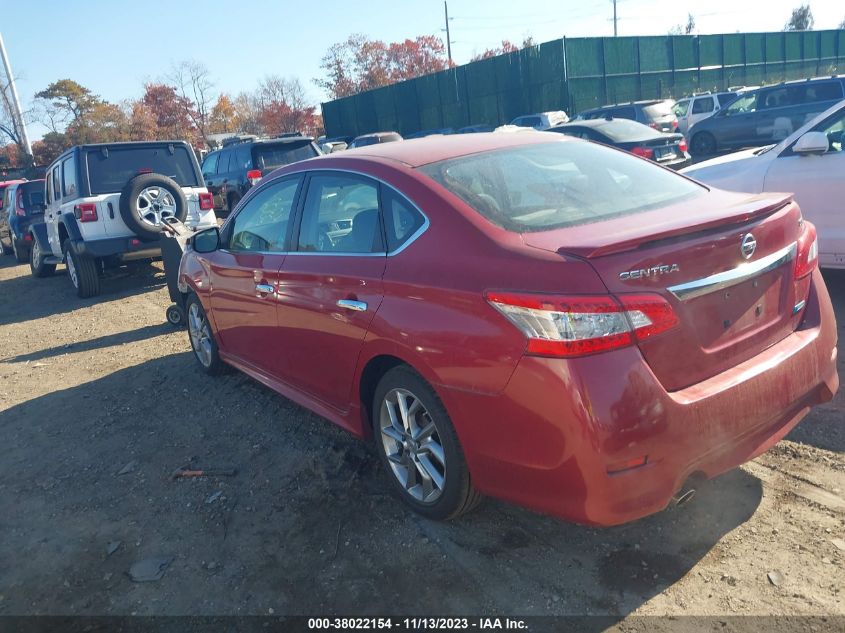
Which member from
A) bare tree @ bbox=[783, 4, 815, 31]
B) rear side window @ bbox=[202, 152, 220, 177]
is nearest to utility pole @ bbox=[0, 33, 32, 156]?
rear side window @ bbox=[202, 152, 220, 177]

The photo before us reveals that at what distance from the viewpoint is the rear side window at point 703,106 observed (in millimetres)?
22266

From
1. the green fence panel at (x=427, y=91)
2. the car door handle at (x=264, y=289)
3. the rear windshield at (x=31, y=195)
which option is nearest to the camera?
the car door handle at (x=264, y=289)

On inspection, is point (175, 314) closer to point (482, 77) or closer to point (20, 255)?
point (20, 255)

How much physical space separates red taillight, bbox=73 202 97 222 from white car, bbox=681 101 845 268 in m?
7.76

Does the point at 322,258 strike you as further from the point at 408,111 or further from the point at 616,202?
the point at 408,111

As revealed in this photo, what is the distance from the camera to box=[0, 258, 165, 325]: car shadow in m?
9.68

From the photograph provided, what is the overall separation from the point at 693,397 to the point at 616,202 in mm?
1029

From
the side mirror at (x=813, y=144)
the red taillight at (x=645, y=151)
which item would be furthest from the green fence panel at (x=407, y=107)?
the side mirror at (x=813, y=144)

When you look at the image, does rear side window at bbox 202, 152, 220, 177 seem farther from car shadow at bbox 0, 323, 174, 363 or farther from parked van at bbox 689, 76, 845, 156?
parked van at bbox 689, 76, 845, 156

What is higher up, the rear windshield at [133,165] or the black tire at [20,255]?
the rear windshield at [133,165]

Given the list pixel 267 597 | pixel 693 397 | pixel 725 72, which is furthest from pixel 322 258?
pixel 725 72

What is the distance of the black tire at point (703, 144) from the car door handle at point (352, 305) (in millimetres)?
17279

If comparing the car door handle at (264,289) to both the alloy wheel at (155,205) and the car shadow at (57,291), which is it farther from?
the car shadow at (57,291)

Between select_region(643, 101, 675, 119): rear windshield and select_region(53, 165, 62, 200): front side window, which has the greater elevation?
select_region(643, 101, 675, 119): rear windshield
